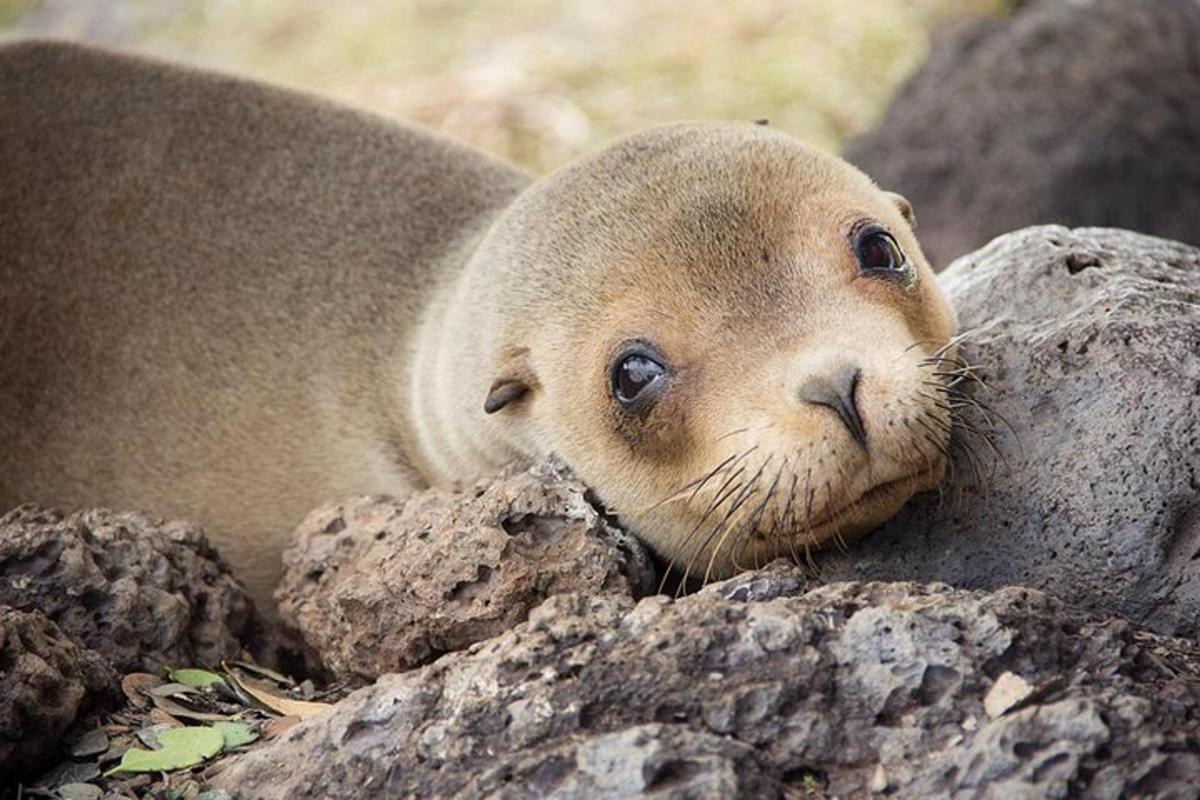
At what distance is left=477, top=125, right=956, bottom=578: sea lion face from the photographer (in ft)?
13.1

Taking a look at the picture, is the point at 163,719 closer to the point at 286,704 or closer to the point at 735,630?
the point at 286,704

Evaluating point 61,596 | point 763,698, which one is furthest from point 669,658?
point 61,596

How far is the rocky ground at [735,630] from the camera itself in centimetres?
304

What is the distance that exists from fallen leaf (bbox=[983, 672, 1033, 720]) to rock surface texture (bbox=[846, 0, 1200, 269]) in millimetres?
5277

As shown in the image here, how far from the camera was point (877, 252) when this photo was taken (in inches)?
178

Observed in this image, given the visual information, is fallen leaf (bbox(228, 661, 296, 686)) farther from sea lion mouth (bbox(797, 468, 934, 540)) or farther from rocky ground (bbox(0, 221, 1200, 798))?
sea lion mouth (bbox(797, 468, 934, 540))

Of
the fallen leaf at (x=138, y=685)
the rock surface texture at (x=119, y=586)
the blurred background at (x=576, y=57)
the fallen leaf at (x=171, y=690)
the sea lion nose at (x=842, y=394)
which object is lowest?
the fallen leaf at (x=171, y=690)

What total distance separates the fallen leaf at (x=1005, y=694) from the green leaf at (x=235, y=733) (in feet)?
5.84

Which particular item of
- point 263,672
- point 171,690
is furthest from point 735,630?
point 263,672

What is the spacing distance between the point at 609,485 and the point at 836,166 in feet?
4.17

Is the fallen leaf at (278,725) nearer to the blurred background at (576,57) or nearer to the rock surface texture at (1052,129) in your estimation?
the rock surface texture at (1052,129)

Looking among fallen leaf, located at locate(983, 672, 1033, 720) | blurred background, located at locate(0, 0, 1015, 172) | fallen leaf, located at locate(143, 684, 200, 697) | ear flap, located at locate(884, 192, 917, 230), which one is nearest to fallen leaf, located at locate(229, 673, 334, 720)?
fallen leaf, located at locate(143, 684, 200, 697)

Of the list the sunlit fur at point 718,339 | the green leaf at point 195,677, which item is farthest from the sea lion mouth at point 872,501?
the green leaf at point 195,677

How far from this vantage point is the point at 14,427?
6.11m
